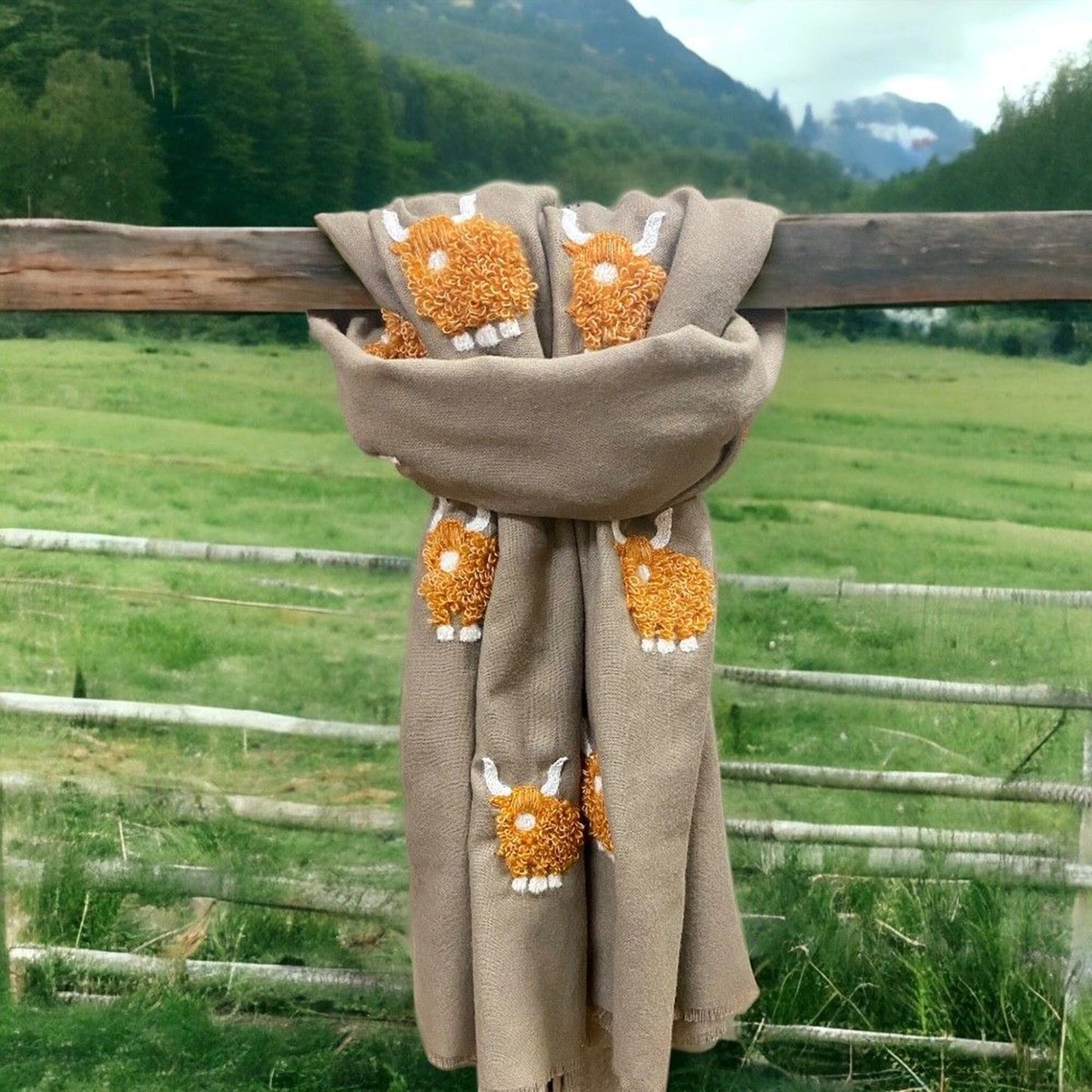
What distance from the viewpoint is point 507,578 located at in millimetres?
951

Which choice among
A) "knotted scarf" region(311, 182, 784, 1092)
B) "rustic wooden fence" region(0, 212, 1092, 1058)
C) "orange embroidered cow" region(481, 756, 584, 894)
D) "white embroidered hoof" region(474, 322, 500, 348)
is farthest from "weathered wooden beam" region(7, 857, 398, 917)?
"white embroidered hoof" region(474, 322, 500, 348)

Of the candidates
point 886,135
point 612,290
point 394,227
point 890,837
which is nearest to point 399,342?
point 394,227

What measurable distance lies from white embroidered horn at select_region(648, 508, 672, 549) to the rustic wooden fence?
0.24 metres

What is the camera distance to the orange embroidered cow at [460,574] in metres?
0.97

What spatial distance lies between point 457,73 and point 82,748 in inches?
40.8

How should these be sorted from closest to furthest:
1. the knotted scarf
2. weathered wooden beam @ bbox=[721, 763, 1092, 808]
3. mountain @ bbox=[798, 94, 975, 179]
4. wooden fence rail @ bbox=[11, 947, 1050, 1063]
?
the knotted scarf < mountain @ bbox=[798, 94, 975, 179] < weathered wooden beam @ bbox=[721, 763, 1092, 808] < wooden fence rail @ bbox=[11, 947, 1050, 1063]

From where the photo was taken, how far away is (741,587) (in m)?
1.29

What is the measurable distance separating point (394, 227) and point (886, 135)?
65 centimetres

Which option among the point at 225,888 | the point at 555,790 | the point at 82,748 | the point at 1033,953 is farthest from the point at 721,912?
the point at 82,748

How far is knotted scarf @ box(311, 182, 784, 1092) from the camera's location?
88 centimetres

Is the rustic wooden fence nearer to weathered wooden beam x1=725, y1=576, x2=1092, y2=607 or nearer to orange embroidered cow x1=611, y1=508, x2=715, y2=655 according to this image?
weathered wooden beam x1=725, y1=576, x2=1092, y2=607

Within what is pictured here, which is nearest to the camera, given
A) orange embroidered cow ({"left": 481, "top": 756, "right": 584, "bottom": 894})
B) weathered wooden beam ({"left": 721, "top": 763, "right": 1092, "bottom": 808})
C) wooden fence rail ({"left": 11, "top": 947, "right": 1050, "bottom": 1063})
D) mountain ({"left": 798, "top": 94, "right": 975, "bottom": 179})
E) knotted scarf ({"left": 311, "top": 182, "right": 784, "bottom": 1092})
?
knotted scarf ({"left": 311, "top": 182, "right": 784, "bottom": 1092})

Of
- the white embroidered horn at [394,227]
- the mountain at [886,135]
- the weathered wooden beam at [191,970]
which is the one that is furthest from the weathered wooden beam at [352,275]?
the weathered wooden beam at [191,970]

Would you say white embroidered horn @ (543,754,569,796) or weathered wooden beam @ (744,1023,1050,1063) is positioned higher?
white embroidered horn @ (543,754,569,796)
